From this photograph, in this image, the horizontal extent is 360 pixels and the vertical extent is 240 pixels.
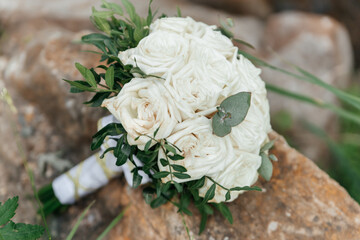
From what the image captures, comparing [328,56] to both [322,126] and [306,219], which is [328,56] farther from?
[306,219]

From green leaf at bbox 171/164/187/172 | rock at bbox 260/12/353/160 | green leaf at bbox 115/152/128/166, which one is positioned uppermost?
green leaf at bbox 171/164/187/172

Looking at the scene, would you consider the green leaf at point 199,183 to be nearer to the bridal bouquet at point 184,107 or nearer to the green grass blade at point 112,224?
the bridal bouquet at point 184,107

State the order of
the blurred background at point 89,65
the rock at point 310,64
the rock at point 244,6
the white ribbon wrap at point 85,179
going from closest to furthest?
the white ribbon wrap at point 85,179 < the blurred background at point 89,65 < the rock at point 310,64 < the rock at point 244,6

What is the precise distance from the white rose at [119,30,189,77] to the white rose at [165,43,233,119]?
0.02 meters

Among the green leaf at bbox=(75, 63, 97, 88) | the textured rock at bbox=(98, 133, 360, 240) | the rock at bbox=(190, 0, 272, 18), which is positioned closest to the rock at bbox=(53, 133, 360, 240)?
the textured rock at bbox=(98, 133, 360, 240)

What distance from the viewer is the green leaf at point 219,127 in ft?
2.09

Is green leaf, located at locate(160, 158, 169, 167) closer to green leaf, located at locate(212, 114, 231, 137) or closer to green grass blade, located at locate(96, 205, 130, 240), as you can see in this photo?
green leaf, located at locate(212, 114, 231, 137)

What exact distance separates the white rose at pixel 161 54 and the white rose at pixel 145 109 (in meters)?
0.03

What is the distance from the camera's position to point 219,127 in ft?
2.10

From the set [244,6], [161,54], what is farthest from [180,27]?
[244,6]

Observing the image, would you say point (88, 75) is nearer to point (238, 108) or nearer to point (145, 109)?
point (145, 109)

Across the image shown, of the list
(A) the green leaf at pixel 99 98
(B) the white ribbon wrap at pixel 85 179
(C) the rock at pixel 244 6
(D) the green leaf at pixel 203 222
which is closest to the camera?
(A) the green leaf at pixel 99 98

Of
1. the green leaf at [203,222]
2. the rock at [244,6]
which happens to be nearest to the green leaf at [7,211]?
the green leaf at [203,222]

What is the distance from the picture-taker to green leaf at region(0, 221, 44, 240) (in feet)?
2.29
